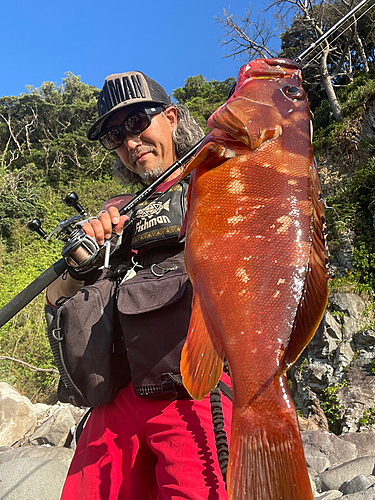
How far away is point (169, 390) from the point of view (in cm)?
171

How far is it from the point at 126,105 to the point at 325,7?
1769 cm

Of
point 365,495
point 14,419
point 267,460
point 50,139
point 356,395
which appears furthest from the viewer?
point 50,139

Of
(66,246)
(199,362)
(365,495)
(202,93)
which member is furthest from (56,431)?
(202,93)

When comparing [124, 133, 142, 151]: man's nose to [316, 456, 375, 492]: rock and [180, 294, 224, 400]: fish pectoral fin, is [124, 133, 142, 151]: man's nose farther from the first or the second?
[316, 456, 375, 492]: rock

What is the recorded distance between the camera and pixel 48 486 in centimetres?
402

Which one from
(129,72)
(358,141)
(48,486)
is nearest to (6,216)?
(358,141)

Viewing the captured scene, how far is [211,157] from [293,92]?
1.50 feet

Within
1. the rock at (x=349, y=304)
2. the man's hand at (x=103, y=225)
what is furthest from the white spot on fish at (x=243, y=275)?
the rock at (x=349, y=304)

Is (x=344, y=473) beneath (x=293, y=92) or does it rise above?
beneath

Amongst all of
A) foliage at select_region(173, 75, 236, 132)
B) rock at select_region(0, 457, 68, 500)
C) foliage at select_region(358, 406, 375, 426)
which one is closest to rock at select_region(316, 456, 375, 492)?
foliage at select_region(358, 406, 375, 426)

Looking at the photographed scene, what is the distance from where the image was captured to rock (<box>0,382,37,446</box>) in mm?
6957

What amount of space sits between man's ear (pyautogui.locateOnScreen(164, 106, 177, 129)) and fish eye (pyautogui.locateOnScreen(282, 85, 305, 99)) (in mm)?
1316

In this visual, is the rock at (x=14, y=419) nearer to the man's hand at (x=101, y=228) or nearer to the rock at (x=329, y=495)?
the rock at (x=329, y=495)

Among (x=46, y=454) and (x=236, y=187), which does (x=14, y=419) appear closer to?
(x=46, y=454)
